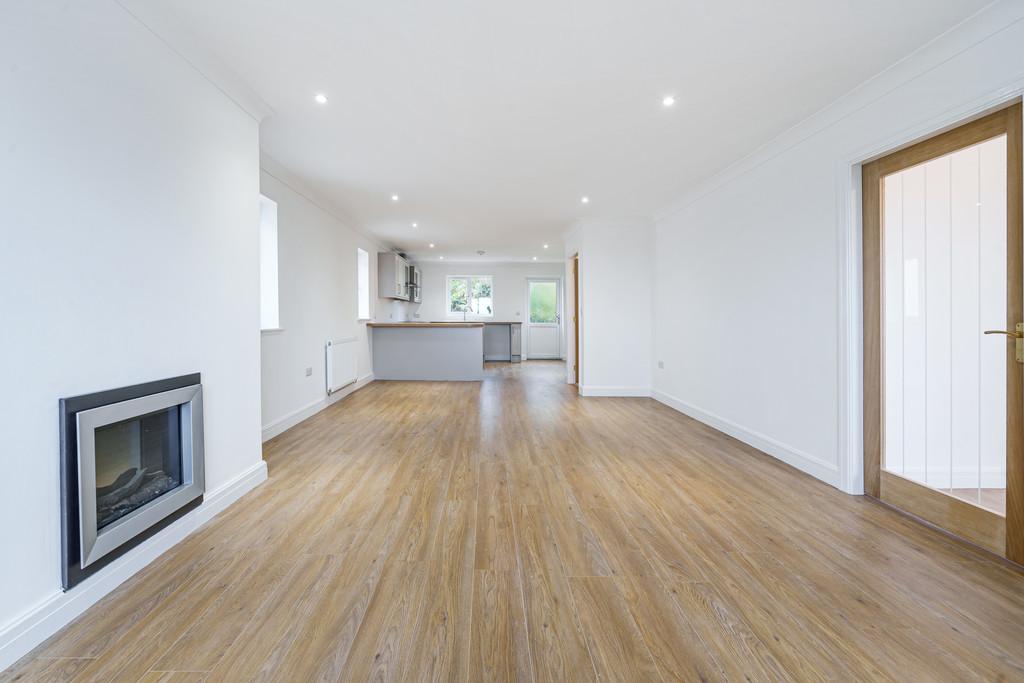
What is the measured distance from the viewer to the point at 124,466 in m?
1.74

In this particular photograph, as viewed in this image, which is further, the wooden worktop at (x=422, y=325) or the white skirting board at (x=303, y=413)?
the wooden worktop at (x=422, y=325)

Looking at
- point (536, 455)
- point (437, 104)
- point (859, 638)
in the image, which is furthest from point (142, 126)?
point (859, 638)

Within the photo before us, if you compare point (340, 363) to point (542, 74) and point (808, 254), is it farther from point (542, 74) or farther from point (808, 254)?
point (808, 254)

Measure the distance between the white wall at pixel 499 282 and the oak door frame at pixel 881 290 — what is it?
25.5 ft

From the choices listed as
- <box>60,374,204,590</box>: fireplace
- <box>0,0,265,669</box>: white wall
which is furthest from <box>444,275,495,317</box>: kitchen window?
<box>60,374,204,590</box>: fireplace

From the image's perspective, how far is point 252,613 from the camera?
150 centimetres

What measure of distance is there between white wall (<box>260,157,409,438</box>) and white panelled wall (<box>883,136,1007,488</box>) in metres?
4.48

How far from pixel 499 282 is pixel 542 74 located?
8081 mm

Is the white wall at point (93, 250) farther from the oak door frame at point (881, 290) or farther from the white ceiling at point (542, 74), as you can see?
the oak door frame at point (881, 290)

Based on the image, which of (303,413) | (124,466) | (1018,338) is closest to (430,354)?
(303,413)

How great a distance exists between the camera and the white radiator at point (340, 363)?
5.07 metres

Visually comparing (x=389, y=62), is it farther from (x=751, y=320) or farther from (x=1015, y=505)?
(x=1015, y=505)

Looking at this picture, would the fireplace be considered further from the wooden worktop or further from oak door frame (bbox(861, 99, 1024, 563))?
the wooden worktop

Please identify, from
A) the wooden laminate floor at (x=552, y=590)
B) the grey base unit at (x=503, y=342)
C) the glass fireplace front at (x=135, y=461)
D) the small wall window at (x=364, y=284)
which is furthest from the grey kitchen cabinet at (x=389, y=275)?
the glass fireplace front at (x=135, y=461)
